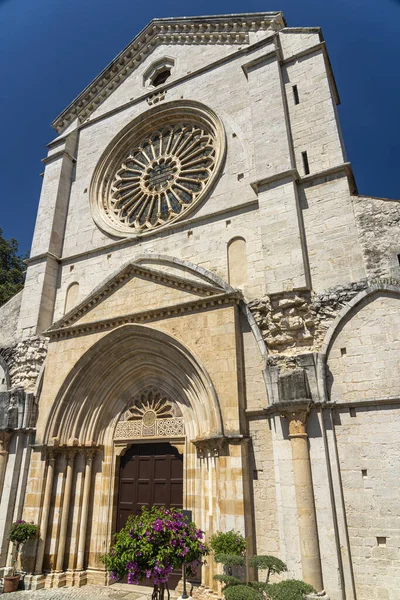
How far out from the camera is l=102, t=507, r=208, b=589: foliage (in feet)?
17.3

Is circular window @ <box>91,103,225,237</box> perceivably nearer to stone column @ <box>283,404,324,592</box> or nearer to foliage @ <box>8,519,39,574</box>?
stone column @ <box>283,404,324,592</box>

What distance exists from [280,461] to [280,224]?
5016 millimetres

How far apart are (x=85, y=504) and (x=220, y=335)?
5129mm

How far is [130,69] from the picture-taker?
51.9ft

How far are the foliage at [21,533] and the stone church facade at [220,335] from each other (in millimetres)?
267

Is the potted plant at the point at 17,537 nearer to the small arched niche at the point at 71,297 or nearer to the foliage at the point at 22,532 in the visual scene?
the foliage at the point at 22,532

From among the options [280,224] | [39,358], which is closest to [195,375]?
[280,224]

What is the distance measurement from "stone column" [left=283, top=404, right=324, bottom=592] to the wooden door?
294 cm

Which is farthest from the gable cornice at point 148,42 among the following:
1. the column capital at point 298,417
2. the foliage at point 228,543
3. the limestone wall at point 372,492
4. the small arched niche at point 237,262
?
the foliage at point 228,543

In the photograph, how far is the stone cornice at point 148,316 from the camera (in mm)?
9133

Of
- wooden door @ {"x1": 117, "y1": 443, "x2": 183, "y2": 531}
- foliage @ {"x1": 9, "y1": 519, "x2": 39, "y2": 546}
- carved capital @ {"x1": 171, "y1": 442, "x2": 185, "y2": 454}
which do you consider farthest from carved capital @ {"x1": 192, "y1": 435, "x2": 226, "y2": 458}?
foliage @ {"x1": 9, "y1": 519, "x2": 39, "y2": 546}

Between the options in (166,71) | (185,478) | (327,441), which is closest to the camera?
(327,441)

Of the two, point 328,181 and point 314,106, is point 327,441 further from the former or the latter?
point 314,106

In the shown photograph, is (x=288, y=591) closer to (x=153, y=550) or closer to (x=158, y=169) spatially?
(x=153, y=550)
